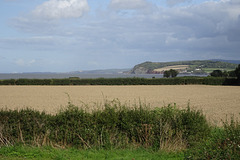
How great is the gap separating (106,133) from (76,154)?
1110mm

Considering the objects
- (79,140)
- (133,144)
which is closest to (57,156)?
(79,140)

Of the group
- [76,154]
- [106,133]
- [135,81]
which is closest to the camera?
[76,154]

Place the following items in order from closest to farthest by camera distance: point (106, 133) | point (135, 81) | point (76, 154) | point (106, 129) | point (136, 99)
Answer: point (76, 154), point (106, 133), point (106, 129), point (136, 99), point (135, 81)

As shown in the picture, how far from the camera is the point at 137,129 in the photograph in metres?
7.55

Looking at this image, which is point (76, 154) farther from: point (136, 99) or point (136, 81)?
point (136, 81)

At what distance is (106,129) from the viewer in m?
7.57

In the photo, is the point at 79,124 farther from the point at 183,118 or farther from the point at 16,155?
the point at 183,118

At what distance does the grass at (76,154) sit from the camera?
647cm

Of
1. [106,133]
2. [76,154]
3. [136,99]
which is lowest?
[136,99]

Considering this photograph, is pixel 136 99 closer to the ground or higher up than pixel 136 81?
closer to the ground

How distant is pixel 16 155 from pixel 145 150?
3.44 metres

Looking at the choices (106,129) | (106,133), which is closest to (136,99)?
(106,129)

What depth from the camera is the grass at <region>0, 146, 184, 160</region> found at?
647cm

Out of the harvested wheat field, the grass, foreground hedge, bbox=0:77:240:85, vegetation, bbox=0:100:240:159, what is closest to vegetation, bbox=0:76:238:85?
foreground hedge, bbox=0:77:240:85
